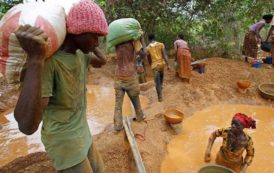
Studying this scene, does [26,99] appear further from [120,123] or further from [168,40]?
[168,40]

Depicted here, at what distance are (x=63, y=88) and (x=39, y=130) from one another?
448 cm

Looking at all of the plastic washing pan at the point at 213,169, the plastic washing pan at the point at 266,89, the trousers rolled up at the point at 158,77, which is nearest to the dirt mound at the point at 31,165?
the plastic washing pan at the point at 213,169

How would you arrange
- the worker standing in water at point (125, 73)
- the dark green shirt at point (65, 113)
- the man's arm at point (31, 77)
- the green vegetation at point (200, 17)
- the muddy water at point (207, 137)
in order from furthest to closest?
the green vegetation at point (200, 17)
the worker standing in water at point (125, 73)
the muddy water at point (207, 137)
the dark green shirt at point (65, 113)
the man's arm at point (31, 77)

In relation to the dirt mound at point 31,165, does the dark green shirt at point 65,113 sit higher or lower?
higher

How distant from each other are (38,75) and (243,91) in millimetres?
6738

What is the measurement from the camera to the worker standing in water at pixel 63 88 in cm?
145

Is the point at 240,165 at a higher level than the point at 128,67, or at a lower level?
lower

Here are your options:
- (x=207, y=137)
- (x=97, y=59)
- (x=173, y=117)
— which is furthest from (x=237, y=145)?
(x=97, y=59)

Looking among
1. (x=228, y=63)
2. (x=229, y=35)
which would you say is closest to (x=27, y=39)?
(x=228, y=63)

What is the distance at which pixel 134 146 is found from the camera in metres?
4.26

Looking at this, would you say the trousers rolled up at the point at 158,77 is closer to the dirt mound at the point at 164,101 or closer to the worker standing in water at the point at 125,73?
the dirt mound at the point at 164,101

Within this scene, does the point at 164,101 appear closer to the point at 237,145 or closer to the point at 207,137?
the point at 207,137

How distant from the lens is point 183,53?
750 centimetres

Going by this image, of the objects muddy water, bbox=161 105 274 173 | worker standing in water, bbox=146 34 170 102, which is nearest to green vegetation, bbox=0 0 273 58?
worker standing in water, bbox=146 34 170 102
